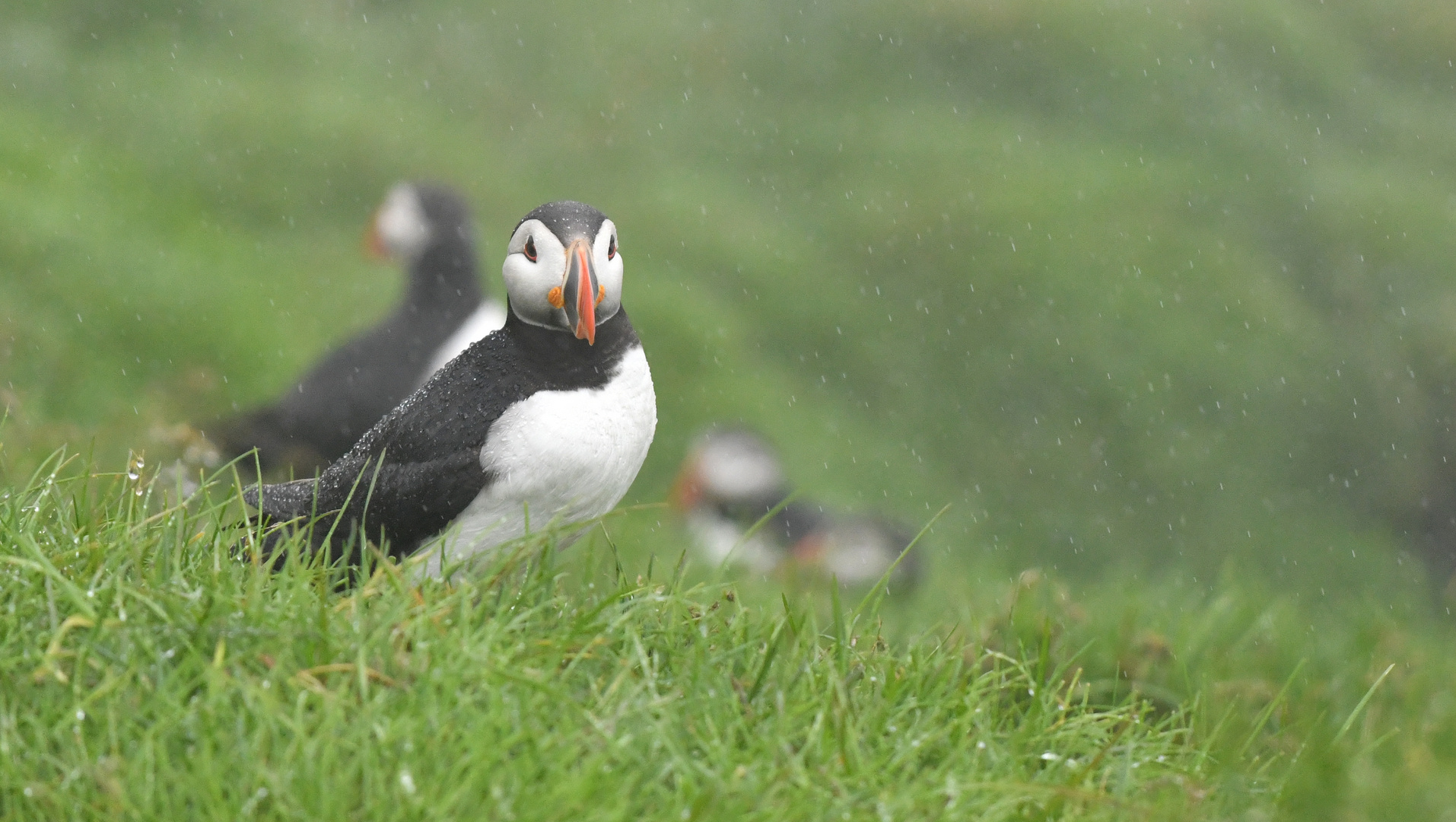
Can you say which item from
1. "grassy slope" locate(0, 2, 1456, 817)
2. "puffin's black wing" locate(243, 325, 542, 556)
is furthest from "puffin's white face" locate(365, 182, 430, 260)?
"puffin's black wing" locate(243, 325, 542, 556)

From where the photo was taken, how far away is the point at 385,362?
618 centimetres

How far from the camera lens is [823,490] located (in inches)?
439

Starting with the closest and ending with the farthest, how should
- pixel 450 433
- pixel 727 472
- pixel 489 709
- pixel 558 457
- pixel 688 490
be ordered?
pixel 489 709 < pixel 558 457 < pixel 450 433 < pixel 688 490 < pixel 727 472

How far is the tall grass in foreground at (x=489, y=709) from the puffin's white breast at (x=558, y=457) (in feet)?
0.94

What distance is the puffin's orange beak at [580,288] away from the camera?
3.16 m

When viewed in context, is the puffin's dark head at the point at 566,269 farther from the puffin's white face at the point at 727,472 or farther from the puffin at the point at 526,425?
the puffin's white face at the point at 727,472

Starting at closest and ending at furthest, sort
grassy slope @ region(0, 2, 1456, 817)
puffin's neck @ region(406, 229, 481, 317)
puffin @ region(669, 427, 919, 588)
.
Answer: puffin's neck @ region(406, 229, 481, 317) → puffin @ region(669, 427, 919, 588) → grassy slope @ region(0, 2, 1456, 817)

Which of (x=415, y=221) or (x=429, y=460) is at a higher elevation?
(x=415, y=221)

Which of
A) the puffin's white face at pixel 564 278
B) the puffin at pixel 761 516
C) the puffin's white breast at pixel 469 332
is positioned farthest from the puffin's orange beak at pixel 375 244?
the puffin's white face at pixel 564 278

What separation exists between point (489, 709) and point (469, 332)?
160 inches

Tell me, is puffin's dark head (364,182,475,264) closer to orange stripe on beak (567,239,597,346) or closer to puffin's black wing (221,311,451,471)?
puffin's black wing (221,311,451,471)

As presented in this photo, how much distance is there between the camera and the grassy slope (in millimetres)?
9852

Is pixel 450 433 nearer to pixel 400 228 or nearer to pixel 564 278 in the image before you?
pixel 564 278

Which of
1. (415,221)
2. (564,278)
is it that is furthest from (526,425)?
(415,221)
